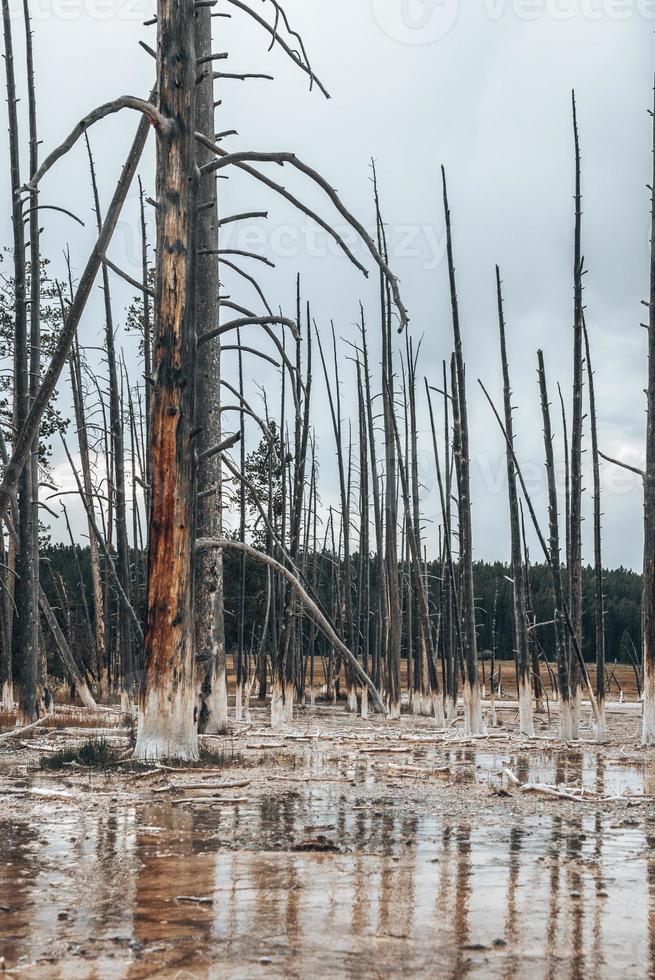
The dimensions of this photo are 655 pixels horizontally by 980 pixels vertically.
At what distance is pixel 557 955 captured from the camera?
3176mm

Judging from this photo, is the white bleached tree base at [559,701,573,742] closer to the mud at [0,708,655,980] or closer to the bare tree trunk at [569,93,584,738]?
the bare tree trunk at [569,93,584,738]

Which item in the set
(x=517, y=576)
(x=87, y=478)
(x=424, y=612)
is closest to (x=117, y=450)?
(x=87, y=478)

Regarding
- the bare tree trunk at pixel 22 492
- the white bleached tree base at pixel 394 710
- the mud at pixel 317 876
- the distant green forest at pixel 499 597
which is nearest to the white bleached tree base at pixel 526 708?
the white bleached tree base at pixel 394 710

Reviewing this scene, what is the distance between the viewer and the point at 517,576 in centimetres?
1401

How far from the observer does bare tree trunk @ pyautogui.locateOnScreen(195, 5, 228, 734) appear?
38.5ft

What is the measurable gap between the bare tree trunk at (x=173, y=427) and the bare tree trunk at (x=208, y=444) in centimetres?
365

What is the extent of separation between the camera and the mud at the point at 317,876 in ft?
10.3

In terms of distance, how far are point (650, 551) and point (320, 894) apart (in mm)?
9958

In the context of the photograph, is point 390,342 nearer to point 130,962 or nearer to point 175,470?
point 175,470

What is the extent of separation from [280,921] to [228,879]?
663mm

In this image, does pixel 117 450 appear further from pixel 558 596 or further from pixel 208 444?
pixel 558 596

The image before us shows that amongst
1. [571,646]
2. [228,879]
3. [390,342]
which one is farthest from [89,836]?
[390,342]

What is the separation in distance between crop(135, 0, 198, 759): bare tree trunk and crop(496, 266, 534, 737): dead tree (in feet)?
22.9

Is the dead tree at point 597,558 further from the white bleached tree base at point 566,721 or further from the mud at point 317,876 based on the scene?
the mud at point 317,876
